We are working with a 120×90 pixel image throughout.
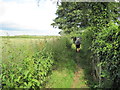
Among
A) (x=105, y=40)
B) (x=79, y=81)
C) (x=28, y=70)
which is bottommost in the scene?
(x=79, y=81)

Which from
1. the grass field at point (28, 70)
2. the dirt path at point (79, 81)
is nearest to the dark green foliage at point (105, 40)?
the dirt path at point (79, 81)

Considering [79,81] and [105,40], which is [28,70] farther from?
[79,81]

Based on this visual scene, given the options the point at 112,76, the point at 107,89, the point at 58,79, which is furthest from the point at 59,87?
the point at 112,76

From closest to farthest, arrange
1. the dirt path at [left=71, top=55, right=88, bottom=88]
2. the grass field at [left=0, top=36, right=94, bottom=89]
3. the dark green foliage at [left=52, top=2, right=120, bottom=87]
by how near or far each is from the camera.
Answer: the grass field at [left=0, top=36, right=94, bottom=89]
the dark green foliage at [left=52, top=2, right=120, bottom=87]
the dirt path at [left=71, top=55, right=88, bottom=88]

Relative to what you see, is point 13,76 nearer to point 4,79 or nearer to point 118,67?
point 4,79

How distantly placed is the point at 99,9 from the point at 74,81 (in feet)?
11.2

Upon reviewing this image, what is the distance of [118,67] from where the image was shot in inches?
98.5

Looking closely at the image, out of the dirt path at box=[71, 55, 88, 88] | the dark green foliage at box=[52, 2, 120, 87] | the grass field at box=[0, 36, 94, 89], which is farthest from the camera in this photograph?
the dirt path at box=[71, 55, 88, 88]

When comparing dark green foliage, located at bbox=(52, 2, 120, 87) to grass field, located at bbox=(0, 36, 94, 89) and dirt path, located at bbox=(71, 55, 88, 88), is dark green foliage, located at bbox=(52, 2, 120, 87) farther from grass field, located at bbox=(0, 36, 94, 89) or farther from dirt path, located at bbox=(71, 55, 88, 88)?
grass field, located at bbox=(0, 36, 94, 89)

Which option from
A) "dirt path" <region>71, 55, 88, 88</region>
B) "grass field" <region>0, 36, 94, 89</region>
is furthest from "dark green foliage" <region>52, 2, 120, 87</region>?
"grass field" <region>0, 36, 94, 89</region>

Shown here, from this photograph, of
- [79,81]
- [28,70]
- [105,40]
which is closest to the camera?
[28,70]

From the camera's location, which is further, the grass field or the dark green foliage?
the dark green foliage

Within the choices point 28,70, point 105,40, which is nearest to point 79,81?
point 105,40

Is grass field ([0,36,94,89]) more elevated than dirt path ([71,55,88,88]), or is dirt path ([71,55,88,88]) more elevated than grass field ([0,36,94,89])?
grass field ([0,36,94,89])
